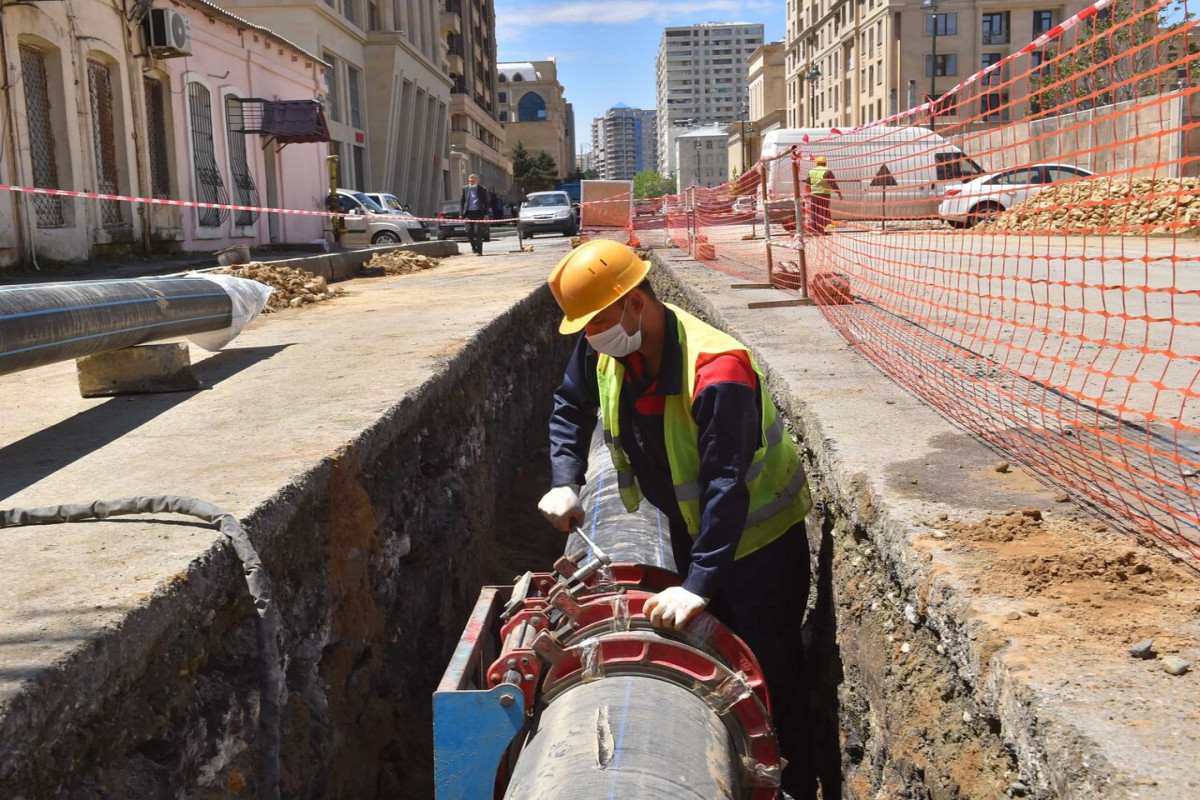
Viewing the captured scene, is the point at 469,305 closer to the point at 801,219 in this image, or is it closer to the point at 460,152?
the point at 801,219

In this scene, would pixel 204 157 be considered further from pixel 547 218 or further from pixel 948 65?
pixel 948 65

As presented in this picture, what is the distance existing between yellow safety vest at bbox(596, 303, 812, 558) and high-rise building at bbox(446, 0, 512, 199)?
51395mm

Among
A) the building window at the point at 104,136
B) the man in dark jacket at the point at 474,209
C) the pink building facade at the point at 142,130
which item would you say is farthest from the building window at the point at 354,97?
the building window at the point at 104,136

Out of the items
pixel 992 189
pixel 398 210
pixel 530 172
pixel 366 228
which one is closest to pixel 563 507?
pixel 992 189

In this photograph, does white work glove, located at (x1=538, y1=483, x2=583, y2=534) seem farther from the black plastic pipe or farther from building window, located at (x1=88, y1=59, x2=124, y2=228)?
building window, located at (x1=88, y1=59, x2=124, y2=228)

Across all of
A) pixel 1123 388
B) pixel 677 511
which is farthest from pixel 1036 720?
pixel 1123 388

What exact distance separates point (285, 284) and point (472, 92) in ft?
187

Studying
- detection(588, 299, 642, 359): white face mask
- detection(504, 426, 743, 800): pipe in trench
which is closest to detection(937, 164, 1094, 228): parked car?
detection(588, 299, 642, 359): white face mask

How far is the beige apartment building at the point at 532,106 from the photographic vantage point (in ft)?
326

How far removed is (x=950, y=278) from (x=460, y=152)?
50.0 metres

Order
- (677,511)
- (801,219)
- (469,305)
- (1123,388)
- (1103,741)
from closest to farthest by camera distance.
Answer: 1. (1103,741)
2. (677,511)
3. (1123,388)
4. (801,219)
5. (469,305)

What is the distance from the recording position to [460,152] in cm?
5756

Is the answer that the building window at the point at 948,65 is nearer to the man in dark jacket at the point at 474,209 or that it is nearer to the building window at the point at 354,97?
the building window at the point at 354,97

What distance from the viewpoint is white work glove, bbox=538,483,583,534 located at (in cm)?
335
